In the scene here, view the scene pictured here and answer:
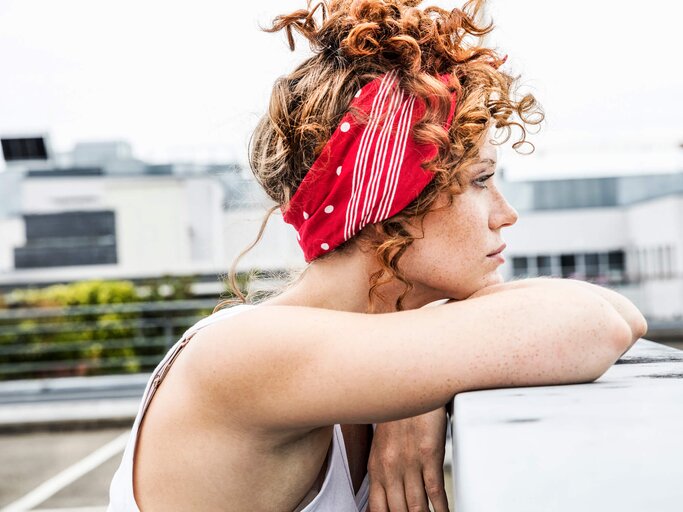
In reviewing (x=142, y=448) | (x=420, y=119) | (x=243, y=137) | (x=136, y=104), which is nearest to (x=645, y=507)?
(x=420, y=119)

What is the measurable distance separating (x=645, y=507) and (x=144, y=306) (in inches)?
365

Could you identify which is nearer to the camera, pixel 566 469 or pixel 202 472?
pixel 566 469

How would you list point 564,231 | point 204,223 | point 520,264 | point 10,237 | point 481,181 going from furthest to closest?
point 10,237
point 204,223
point 520,264
point 564,231
point 481,181

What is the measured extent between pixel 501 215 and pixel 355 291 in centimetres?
23

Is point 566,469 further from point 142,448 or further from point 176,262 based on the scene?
point 176,262

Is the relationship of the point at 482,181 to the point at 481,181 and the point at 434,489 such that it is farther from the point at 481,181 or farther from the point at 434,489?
the point at 434,489

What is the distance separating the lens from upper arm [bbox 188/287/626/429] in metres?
0.79

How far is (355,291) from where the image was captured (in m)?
1.12

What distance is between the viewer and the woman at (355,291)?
834mm

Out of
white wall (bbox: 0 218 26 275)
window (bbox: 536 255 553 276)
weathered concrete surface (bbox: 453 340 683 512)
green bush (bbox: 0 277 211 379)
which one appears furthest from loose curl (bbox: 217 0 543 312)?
white wall (bbox: 0 218 26 275)

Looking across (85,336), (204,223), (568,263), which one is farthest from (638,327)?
(204,223)

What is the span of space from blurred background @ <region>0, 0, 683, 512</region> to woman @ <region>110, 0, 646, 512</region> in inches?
25.0

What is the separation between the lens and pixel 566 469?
52 cm

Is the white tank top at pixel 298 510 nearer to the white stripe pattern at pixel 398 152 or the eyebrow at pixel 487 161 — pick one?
the white stripe pattern at pixel 398 152
